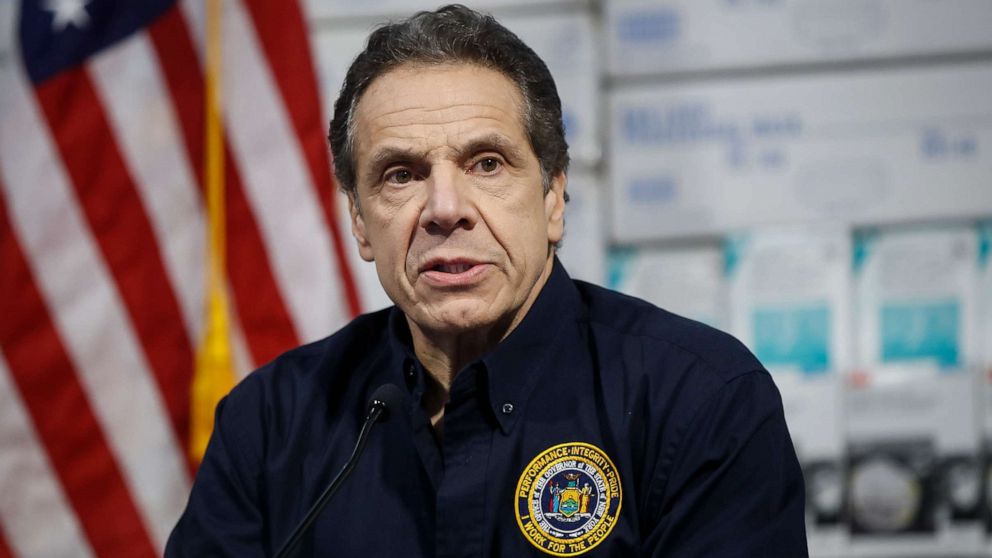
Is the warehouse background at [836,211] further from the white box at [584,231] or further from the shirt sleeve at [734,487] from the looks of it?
the shirt sleeve at [734,487]

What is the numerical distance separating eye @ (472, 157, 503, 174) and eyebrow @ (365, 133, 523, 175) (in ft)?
0.05

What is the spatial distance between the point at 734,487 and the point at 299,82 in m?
1.68

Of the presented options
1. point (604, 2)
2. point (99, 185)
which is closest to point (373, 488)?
point (99, 185)

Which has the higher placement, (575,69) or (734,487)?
(575,69)

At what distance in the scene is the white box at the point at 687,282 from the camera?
267 centimetres

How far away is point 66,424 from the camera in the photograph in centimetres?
252

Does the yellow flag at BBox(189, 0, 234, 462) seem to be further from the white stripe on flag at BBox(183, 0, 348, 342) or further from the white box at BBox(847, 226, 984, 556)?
the white box at BBox(847, 226, 984, 556)

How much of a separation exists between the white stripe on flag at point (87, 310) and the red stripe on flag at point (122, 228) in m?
0.02

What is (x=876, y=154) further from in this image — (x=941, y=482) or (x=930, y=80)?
(x=941, y=482)

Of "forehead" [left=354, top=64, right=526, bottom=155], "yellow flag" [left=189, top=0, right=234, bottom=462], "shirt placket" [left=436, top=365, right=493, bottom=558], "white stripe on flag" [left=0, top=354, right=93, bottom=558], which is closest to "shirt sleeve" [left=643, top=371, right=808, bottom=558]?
"shirt placket" [left=436, top=365, right=493, bottom=558]

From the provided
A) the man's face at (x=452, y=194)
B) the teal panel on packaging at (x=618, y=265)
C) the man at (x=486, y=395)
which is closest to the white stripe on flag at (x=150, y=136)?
the teal panel on packaging at (x=618, y=265)

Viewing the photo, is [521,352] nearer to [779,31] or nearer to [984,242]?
[779,31]

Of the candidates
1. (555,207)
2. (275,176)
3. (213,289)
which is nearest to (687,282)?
(275,176)

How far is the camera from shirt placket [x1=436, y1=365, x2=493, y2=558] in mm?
1252
